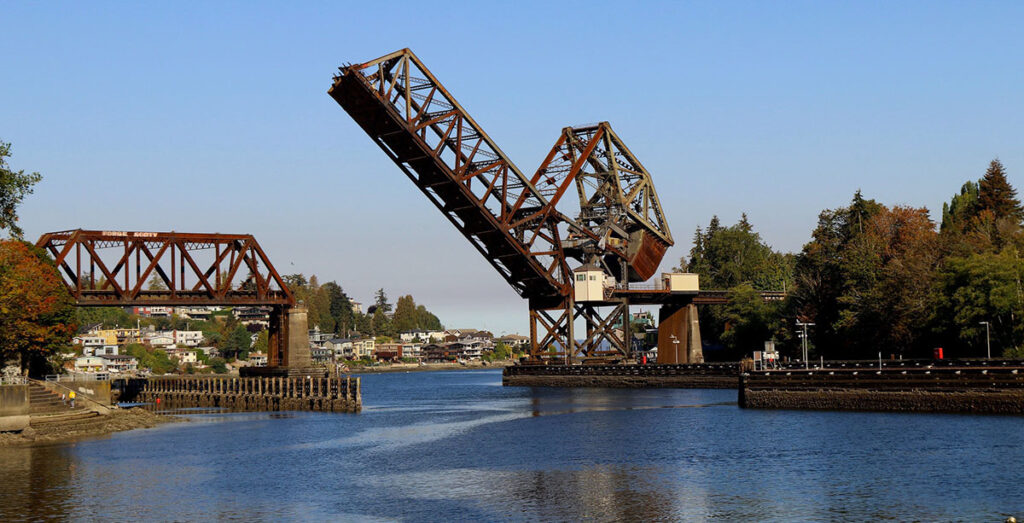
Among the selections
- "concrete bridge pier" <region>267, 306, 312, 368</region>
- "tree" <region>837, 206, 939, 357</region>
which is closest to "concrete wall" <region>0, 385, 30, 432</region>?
"concrete bridge pier" <region>267, 306, 312, 368</region>

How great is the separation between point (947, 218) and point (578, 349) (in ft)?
118

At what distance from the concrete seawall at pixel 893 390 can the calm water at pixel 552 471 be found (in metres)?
1.14

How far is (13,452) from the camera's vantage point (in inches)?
1398

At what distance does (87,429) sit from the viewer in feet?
144

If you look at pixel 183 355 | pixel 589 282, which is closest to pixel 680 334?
pixel 589 282

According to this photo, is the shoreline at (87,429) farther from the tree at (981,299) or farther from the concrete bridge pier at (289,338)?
the tree at (981,299)

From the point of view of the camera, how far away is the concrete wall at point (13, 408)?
124 feet

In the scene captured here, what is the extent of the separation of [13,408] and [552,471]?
20760 mm

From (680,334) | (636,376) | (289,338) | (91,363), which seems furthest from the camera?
(91,363)

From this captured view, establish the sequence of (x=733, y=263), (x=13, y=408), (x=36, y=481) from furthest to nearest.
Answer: (x=733, y=263), (x=13, y=408), (x=36, y=481)

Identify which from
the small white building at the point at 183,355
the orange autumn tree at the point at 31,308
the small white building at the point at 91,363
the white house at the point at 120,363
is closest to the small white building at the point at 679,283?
the orange autumn tree at the point at 31,308

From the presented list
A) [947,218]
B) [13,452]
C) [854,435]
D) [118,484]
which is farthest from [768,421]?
[947,218]

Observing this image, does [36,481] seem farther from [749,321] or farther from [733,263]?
[733,263]

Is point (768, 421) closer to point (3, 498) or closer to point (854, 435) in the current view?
point (854, 435)
